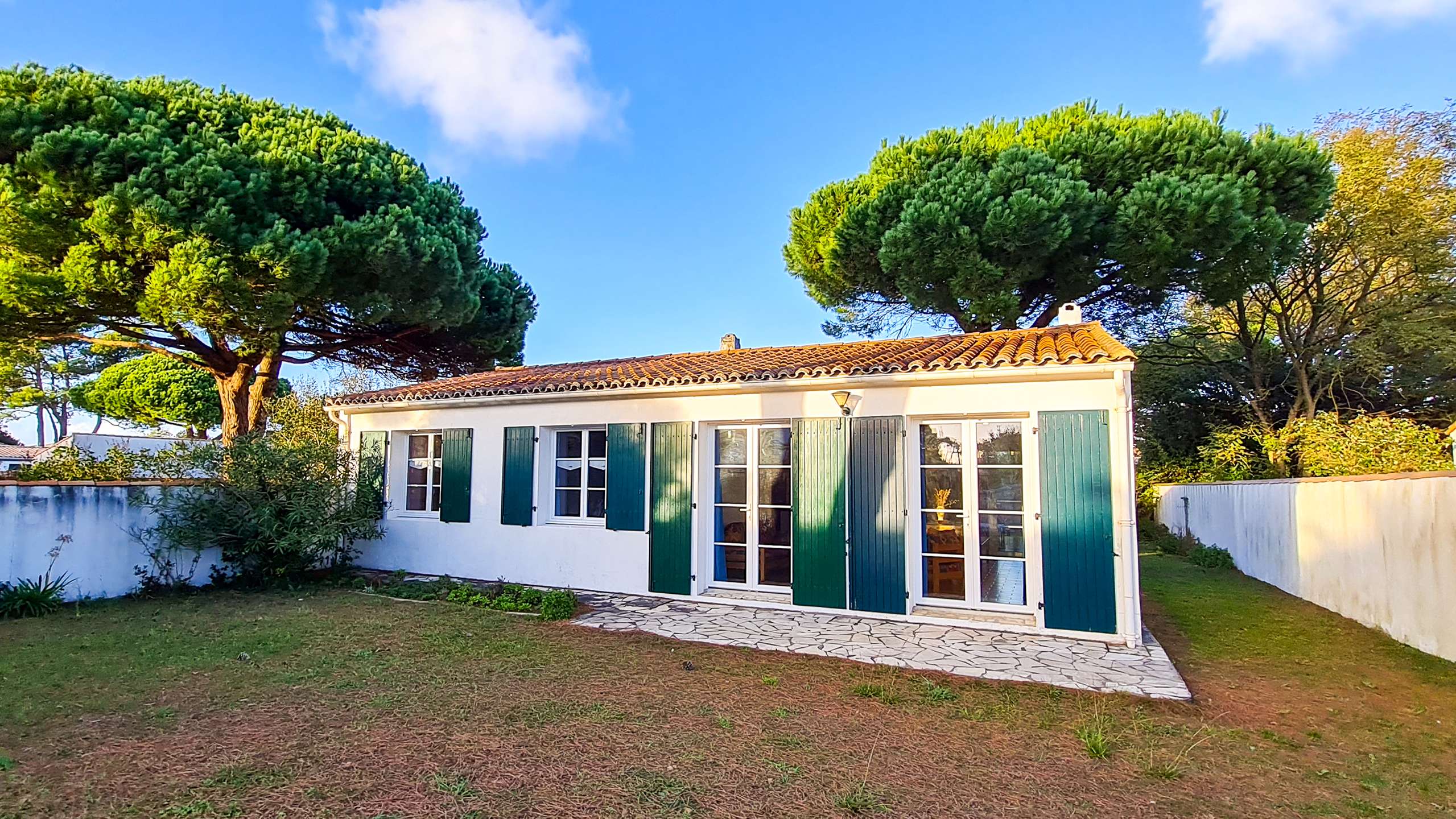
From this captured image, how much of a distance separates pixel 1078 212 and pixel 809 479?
10182 millimetres

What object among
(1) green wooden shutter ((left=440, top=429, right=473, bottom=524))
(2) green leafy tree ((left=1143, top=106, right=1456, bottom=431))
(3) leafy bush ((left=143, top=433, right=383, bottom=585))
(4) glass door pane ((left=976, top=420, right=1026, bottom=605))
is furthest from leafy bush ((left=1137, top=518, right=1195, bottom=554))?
(3) leafy bush ((left=143, top=433, right=383, bottom=585))

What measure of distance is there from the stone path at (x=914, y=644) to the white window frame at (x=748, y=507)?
1.57 feet

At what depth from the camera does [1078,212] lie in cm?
1420

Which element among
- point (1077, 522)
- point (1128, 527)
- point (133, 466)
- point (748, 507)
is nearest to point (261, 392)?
point (133, 466)

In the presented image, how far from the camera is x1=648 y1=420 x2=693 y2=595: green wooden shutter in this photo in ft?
28.0

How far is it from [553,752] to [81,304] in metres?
14.3

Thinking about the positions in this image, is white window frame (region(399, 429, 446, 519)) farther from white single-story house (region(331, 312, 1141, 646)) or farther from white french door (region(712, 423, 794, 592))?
white french door (region(712, 423, 794, 592))

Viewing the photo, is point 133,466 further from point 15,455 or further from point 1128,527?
point 15,455

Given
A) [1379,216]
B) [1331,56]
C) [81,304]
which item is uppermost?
[1331,56]

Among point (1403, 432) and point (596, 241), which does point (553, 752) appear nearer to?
point (596, 241)

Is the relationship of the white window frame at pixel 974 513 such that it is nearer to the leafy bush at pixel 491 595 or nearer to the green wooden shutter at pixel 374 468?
the leafy bush at pixel 491 595

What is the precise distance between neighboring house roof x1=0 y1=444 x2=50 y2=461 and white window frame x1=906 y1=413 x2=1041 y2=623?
28152 mm

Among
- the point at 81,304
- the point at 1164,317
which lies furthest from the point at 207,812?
the point at 1164,317

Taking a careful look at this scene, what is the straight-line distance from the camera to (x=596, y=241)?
17812mm
